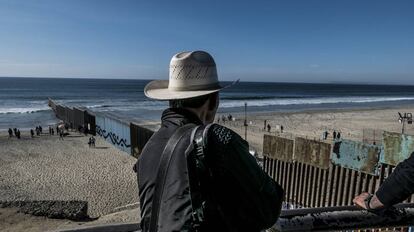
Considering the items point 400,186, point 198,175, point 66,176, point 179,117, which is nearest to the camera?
point 198,175

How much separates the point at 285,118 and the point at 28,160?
30.6 meters

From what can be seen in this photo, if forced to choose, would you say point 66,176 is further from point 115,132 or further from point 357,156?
point 357,156

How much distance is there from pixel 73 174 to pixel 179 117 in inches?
829

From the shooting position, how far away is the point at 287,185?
12047 mm

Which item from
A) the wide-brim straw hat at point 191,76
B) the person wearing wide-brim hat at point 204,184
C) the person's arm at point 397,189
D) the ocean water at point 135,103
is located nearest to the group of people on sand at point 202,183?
the person wearing wide-brim hat at point 204,184

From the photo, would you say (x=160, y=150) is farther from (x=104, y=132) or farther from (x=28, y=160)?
(x=104, y=132)

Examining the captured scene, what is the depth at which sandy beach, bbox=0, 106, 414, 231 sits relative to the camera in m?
11.4

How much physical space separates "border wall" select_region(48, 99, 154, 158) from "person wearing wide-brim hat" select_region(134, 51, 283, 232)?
1833cm

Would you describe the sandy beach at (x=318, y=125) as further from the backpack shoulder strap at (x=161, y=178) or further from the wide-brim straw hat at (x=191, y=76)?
the backpack shoulder strap at (x=161, y=178)

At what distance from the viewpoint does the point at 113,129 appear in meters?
29.4

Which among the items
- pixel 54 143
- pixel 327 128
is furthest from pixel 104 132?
pixel 327 128

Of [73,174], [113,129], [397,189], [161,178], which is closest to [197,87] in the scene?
[161,178]

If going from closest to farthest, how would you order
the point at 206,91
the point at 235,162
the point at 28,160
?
the point at 235,162 < the point at 206,91 < the point at 28,160

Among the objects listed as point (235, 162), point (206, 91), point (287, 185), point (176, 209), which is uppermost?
point (206, 91)
